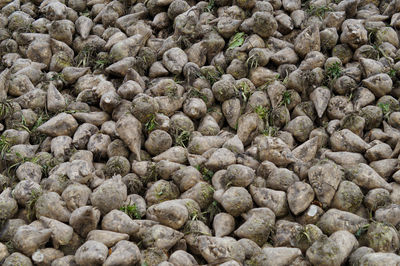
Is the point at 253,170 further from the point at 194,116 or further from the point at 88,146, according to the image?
the point at 88,146

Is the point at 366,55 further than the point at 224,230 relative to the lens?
Yes

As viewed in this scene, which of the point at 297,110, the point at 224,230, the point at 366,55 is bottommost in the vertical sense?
the point at 224,230

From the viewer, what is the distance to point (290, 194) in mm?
3803

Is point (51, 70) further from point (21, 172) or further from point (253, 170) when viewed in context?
point (253, 170)

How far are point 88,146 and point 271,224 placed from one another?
1.71 meters

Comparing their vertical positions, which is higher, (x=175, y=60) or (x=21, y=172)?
(x=175, y=60)

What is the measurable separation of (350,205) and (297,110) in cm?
118

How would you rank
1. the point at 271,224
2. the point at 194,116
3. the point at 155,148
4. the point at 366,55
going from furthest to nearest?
1. the point at 366,55
2. the point at 194,116
3. the point at 155,148
4. the point at 271,224

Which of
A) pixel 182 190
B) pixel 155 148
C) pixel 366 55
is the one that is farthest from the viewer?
pixel 366 55

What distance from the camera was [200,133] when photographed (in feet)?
14.6

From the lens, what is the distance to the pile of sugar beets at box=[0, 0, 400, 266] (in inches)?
138

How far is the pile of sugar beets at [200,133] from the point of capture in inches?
138

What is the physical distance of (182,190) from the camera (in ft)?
13.1

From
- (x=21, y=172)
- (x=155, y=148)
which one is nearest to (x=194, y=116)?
(x=155, y=148)
